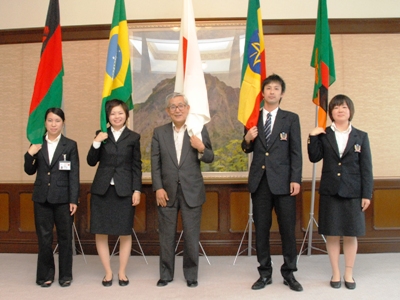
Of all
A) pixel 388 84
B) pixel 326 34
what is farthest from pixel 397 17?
pixel 326 34

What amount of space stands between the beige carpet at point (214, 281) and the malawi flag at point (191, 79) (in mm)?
1250

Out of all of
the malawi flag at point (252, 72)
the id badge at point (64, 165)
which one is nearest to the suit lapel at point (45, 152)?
the id badge at point (64, 165)

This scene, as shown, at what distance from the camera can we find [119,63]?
322 cm

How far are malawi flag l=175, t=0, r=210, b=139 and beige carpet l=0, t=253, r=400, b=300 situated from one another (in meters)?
1.25

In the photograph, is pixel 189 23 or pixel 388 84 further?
pixel 388 84

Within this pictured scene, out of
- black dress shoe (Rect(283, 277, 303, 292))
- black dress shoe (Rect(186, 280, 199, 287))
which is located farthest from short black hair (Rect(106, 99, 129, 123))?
black dress shoe (Rect(283, 277, 303, 292))

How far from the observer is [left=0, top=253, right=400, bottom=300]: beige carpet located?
8.80 ft

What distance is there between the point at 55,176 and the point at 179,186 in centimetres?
100

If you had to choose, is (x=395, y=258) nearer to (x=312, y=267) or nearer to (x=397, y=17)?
(x=312, y=267)

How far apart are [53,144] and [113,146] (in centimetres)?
51

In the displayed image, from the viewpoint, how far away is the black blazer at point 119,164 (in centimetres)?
287

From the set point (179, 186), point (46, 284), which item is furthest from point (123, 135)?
point (46, 284)

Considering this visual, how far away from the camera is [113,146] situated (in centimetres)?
291

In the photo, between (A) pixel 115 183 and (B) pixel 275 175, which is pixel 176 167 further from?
(B) pixel 275 175
